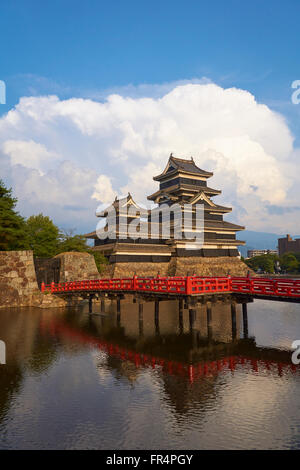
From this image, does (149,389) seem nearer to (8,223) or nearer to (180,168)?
(8,223)

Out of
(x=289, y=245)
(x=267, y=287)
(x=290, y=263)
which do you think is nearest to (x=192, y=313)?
(x=267, y=287)

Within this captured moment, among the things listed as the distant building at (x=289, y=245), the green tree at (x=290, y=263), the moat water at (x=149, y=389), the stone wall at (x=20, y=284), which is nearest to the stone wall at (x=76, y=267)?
the stone wall at (x=20, y=284)

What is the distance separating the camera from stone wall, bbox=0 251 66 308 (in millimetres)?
32438

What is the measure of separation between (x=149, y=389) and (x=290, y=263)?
95089 millimetres

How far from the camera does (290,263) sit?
9725cm

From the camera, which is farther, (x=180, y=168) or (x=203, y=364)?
(x=180, y=168)

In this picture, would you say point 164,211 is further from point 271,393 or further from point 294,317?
point 271,393

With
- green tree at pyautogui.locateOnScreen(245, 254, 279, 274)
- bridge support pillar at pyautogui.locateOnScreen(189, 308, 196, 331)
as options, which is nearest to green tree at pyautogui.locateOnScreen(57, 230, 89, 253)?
bridge support pillar at pyautogui.locateOnScreen(189, 308, 196, 331)

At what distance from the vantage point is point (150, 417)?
9.39 meters

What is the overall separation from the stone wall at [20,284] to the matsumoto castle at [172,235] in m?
11.9

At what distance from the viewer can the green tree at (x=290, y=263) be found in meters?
96.6

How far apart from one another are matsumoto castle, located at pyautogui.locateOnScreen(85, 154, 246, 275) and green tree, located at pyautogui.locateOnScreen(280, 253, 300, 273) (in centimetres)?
4831

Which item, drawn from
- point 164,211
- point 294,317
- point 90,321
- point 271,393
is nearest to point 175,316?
point 90,321

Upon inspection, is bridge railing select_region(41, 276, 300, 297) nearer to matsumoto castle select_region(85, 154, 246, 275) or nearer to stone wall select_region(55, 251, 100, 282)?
stone wall select_region(55, 251, 100, 282)
